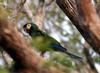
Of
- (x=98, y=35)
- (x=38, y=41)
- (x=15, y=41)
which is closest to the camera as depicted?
(x=15, y=41)

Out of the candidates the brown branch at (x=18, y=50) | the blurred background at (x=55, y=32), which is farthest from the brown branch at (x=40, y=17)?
the brown branch at (x=18, y=50)

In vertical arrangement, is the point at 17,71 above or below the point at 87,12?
below

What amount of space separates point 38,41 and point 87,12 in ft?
2.47

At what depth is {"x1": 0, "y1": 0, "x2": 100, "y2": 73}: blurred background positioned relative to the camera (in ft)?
7.60

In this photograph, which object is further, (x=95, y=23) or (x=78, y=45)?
(x=78, y=45)

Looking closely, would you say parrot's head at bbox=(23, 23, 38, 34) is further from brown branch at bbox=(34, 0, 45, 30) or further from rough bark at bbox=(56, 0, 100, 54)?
rough bark at bbox=(56, 0, 100, 54)

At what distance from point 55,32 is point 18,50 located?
730 cm

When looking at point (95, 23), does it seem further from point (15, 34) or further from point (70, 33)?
point (70, 33)

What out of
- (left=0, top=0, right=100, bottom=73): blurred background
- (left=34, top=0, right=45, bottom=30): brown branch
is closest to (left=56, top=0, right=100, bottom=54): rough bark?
(left=0, top=0, right=100, bottom=73): blurred background

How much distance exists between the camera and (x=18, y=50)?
203 centimetres

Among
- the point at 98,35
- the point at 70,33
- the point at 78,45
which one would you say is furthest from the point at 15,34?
the point at 70,33

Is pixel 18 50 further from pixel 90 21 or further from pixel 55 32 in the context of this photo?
pixel 55 32

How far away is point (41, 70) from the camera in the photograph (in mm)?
2064

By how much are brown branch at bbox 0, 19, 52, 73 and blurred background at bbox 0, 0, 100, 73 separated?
0.22ft
